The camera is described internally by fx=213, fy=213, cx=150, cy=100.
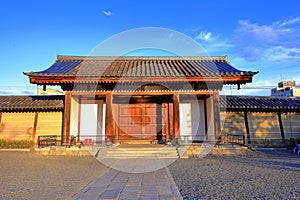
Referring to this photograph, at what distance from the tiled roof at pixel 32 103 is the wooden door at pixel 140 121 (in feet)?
12.0

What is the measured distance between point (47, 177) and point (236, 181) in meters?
4.72

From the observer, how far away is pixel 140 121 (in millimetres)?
12148

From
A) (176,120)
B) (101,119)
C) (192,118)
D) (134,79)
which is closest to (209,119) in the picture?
(192,118)

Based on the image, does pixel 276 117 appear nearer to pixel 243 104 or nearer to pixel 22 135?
pixel 243 104

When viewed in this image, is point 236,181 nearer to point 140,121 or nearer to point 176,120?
point 176,120

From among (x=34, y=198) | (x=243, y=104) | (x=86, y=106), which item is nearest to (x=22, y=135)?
(x=86, y=106)

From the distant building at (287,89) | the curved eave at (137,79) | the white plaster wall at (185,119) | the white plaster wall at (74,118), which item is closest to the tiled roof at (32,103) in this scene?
the white plaster wall at (74,118)

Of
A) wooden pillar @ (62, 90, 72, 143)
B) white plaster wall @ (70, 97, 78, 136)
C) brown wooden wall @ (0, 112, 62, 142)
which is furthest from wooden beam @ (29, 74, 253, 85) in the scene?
brown wooden wall @ (0, 112, 62, 142)

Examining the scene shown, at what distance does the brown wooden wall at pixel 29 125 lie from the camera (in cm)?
1223

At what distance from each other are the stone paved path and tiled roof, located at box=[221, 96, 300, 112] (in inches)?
322

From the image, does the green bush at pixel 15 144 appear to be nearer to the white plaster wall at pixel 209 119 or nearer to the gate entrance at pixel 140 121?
the gate entrance at pixel 140 121

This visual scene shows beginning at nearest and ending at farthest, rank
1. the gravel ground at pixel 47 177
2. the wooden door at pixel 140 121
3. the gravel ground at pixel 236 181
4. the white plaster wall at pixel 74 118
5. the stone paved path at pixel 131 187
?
the stone paved path at pixel 131 187, the gravel ground at pixel 236 181, the gravel ground at pixel 47 177, the white plaster wall at pixel 74 118, the wooden door at pixel 140 121

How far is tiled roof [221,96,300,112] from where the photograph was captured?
12430mm

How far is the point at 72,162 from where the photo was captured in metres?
7.67
